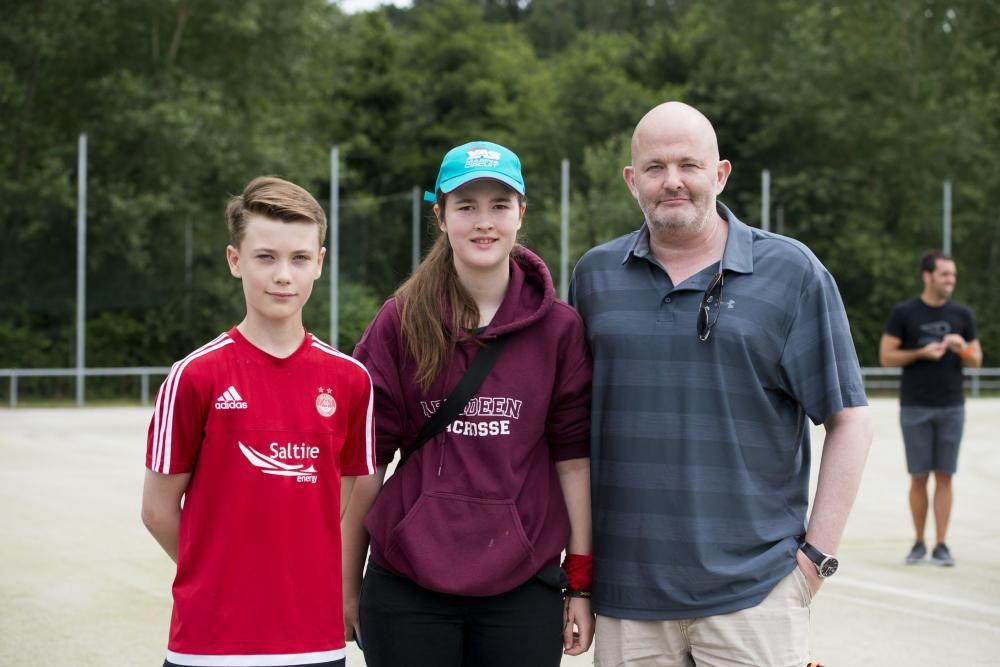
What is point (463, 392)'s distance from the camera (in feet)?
12.1

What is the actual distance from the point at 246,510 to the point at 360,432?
407 millimetres

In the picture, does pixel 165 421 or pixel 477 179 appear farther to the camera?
pixel 477 179

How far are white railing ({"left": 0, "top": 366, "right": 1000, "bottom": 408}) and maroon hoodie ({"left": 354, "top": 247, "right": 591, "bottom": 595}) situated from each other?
19.6 metres

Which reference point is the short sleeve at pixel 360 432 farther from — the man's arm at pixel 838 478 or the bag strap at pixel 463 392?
the man's arm at pixel 838 478

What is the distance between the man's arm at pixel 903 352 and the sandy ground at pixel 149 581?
1443 millimetres

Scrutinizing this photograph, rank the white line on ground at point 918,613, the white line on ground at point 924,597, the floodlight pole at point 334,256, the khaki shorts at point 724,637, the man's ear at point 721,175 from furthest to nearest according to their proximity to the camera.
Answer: the floodlight pole at point 334,256
the white line on ground at point 924,597
the white line on ground at point 918,613
the man's ear at point 721,175
the khaki shorts at point 724,637

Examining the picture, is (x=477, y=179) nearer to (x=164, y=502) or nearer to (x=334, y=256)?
(x=164, y=502)

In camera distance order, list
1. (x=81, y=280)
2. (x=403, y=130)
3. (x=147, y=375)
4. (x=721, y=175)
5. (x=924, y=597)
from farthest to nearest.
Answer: (x=403, y=130) → (x=147, y=375) → (x=81, y=280) → (x=924, y=597) → (x=721, y=175)

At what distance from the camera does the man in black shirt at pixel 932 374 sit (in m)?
10.2

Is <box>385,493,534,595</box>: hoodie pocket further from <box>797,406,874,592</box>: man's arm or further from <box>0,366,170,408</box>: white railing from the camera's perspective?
<box>0,366,170,408</box>: white railing

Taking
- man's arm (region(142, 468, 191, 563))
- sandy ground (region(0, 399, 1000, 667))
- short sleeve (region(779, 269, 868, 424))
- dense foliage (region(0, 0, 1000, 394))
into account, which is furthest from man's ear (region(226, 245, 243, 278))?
dense foliage (region(0, 0, 1000, 394))

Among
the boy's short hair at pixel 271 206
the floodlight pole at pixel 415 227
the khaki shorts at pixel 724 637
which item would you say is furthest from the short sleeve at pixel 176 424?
the floodlight pole at pixel 415 227

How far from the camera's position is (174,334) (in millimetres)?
32219

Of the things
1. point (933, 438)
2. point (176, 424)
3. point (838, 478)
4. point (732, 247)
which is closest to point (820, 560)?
point (838, 478)
